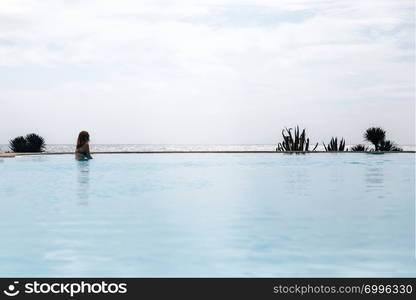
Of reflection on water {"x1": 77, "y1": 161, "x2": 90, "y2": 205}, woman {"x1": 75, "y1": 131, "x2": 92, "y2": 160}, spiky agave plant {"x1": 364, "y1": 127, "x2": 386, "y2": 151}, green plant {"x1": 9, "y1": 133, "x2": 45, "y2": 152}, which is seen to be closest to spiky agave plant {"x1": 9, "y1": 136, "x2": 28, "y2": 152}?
green plant {"x1": 9, "y1": 133, "x2": 45, "y2": 152}

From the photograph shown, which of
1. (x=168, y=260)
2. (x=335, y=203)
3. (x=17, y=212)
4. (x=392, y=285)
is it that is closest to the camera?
(x=392, y=285)

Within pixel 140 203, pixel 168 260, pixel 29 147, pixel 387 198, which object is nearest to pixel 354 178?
pixel 387 198

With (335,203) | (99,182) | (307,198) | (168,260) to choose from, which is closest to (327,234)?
(168,260)

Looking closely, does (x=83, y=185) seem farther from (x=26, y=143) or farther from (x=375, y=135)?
(x=375, y=135)

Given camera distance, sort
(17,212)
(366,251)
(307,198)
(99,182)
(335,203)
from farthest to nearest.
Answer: (99,182) → (307,198) → (335,203) → (17,212) → (366,251)

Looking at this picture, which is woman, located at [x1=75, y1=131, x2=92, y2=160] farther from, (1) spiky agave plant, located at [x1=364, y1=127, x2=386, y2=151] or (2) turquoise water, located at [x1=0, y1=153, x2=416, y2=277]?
(1) spiky agave plant, located at [x1=364, y1=127, x2=386, y2=151]

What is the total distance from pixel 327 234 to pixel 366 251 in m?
0.92

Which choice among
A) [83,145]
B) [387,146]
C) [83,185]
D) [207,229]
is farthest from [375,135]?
[207,229]

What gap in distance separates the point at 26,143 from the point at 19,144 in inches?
12.5

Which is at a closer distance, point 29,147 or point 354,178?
point 354,178

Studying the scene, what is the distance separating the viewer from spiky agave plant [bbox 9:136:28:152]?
29.2 meters

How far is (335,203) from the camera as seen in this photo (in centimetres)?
984

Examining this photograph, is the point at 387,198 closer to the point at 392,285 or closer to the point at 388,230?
the point at 388,230

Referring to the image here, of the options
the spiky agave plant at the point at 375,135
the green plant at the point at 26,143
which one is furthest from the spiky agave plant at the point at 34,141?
the spiky agave plant at the point at 375,135
